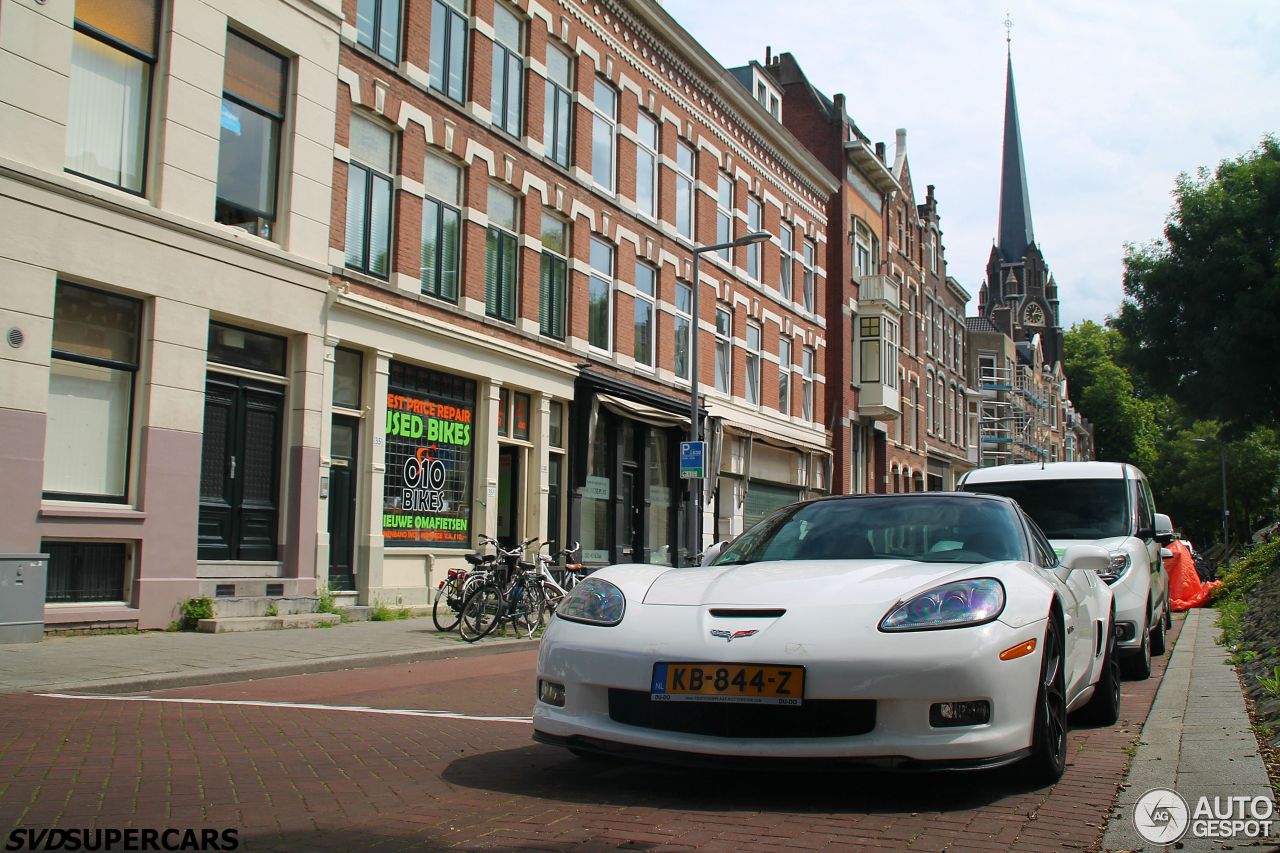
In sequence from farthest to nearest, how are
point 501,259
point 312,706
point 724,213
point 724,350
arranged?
point 724,213 → point 724,350 → point 501,259 → point 312,706

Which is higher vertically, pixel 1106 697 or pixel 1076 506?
pixel 1076 506

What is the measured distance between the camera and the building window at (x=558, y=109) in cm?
2245

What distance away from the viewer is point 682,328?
27891mm

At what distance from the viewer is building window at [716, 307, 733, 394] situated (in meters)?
30.0

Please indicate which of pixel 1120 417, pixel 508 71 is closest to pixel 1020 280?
pixel 1120 417

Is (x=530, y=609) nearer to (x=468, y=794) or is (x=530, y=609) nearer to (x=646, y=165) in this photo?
(x=468, y=794)

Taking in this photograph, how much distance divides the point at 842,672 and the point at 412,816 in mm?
1758

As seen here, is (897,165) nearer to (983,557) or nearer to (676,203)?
(676,203)

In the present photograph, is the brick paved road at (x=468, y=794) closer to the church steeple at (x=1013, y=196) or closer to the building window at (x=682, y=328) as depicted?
the building window at (x=682, y=328)

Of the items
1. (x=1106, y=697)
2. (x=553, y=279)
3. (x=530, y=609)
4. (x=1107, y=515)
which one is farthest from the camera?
(x=553, y=279)

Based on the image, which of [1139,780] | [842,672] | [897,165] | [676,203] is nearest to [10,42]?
[842,672]

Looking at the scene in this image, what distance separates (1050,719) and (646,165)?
23.0 meters

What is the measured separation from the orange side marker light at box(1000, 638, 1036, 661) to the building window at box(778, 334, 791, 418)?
2937 centimetres

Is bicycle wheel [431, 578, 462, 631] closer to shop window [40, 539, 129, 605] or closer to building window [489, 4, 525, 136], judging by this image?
shop window [40, 539, 129, 605]
